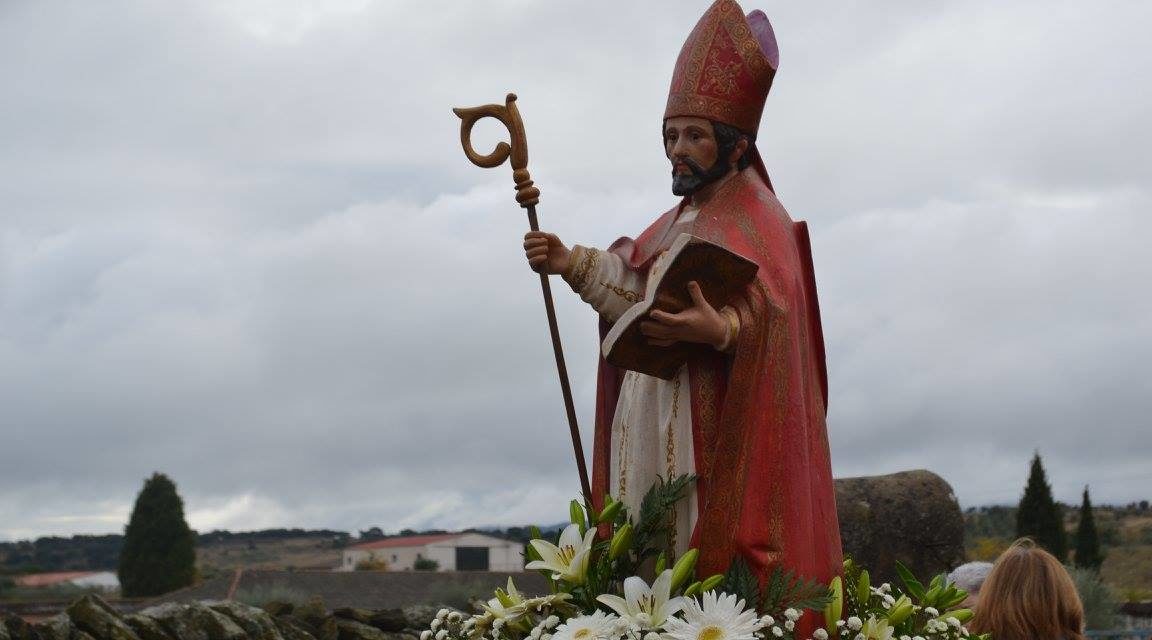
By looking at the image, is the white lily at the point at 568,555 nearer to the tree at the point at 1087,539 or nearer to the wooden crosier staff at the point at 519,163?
the wooden crosier staff at the point at 519,163

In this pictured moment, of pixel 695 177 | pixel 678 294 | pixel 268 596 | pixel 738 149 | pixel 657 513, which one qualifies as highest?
pixel 738 149

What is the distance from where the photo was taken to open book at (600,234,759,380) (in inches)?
206

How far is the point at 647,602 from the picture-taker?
5098mm

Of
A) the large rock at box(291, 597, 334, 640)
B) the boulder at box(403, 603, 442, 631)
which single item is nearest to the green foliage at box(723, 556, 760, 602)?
the large rock at box(291, 597, 334, 640)

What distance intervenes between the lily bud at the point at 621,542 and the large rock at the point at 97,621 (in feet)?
26.3

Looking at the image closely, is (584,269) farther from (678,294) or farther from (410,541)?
(410,541)

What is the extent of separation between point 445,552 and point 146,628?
61443mm

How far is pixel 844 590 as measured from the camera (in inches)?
218

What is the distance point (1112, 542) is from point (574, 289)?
44.7 m

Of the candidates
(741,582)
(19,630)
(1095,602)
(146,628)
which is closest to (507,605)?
(741,582)

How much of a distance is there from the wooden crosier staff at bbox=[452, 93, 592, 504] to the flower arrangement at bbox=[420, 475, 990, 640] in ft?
1.11

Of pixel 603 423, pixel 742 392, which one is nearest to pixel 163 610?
A: pixel 603 423

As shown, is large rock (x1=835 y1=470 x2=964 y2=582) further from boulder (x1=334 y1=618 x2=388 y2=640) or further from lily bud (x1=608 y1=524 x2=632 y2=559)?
lily bud (x1=608 y1=524 x2=632 y2=559)

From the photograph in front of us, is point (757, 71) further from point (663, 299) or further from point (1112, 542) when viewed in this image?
point (1112, 542)
